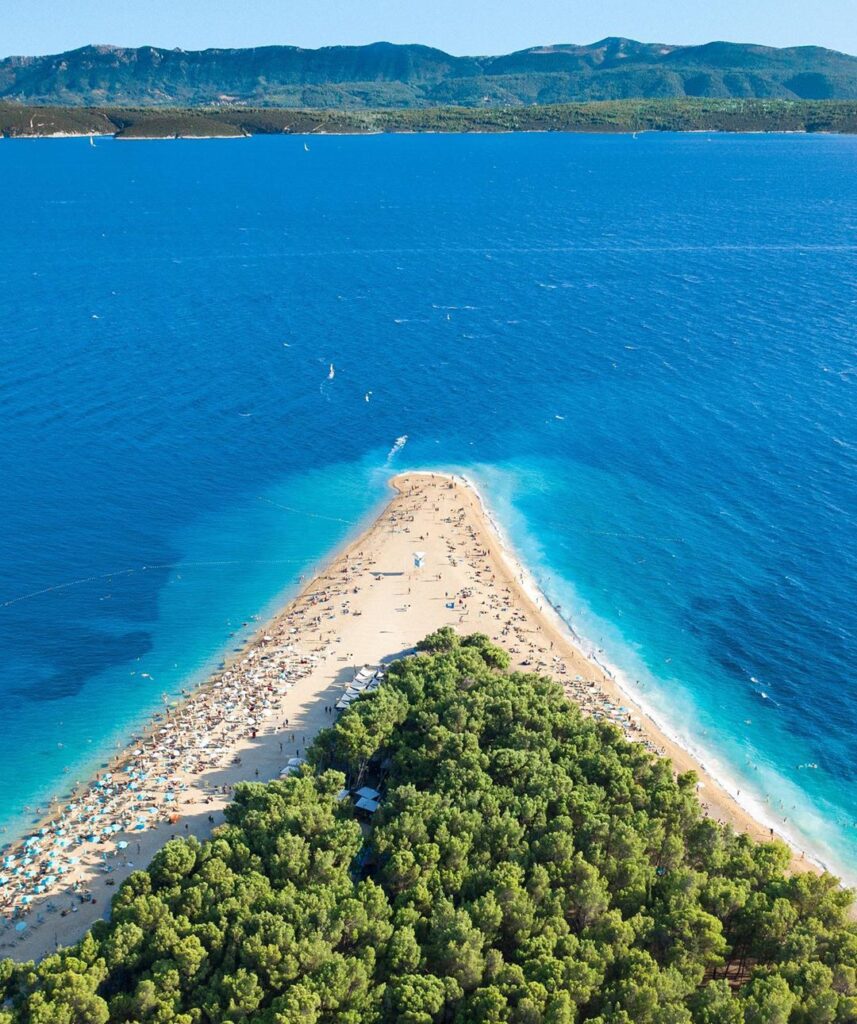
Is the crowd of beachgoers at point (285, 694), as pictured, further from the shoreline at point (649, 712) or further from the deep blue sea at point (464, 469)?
the deep blue sea at point (464, 469)

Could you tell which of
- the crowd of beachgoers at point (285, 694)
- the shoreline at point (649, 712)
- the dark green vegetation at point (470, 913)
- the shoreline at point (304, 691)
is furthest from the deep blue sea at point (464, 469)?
the dark green vegetation at point (470, 913)

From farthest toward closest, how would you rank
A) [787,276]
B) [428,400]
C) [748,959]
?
[787,276] < [428,400] < [748,959]

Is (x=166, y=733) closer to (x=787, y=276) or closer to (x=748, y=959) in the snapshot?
(x=748, y=959)

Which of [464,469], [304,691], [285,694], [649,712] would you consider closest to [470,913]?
[304,691]

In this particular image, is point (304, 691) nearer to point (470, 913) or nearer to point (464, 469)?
point (470, 913)

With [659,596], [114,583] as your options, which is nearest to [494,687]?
[659,596]

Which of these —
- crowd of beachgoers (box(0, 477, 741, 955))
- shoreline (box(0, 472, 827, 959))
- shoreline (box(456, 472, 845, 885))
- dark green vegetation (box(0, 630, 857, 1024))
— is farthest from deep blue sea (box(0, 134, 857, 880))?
dark green vegetation (box(0, 630, 857, 1024))
